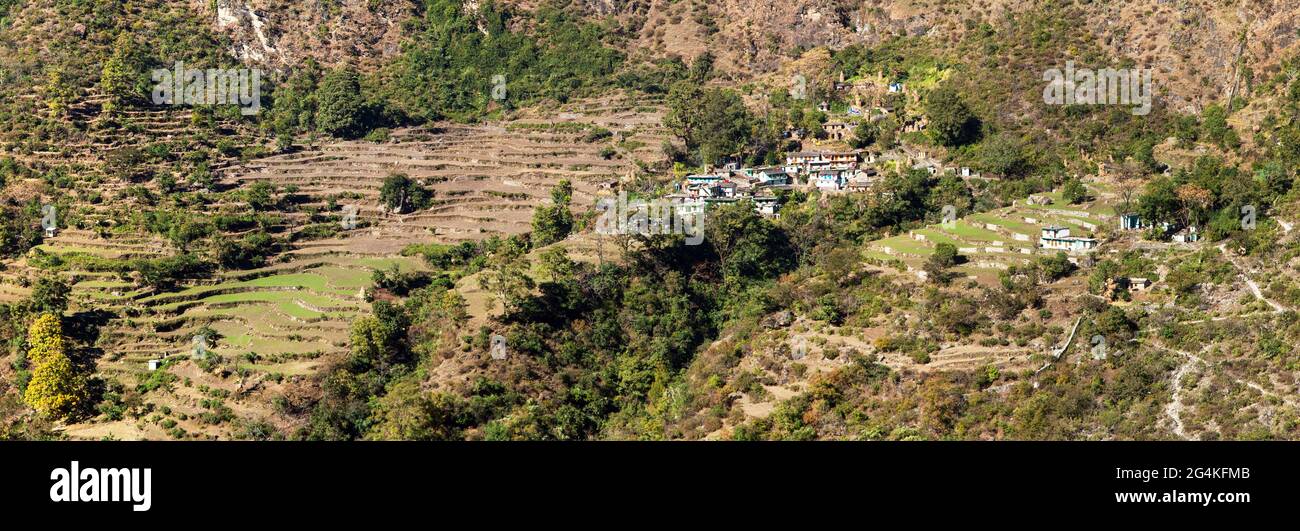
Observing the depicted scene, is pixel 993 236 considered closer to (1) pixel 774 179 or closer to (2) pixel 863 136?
(1) pixel 774 179

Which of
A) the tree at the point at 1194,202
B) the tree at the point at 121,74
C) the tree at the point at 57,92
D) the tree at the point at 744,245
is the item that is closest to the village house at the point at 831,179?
the tree at the point at 744,245

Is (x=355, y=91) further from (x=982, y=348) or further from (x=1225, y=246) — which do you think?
(x=1225, y=246)

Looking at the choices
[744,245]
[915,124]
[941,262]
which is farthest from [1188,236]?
[915,124]

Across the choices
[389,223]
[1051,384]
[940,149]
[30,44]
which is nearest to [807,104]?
[940,149]

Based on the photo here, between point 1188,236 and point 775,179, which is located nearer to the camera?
point 1188,236

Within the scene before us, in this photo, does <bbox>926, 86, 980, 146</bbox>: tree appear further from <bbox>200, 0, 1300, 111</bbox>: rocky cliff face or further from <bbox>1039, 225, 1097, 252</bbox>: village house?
<bbox>1039, 225, 1097, 252</bbox>: village house

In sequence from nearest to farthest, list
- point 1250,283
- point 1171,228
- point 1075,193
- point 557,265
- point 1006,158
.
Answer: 1. point 1250,283
2. point 557,265
3. point 1171,228
4. point 1075,193
5. point 1006,158
